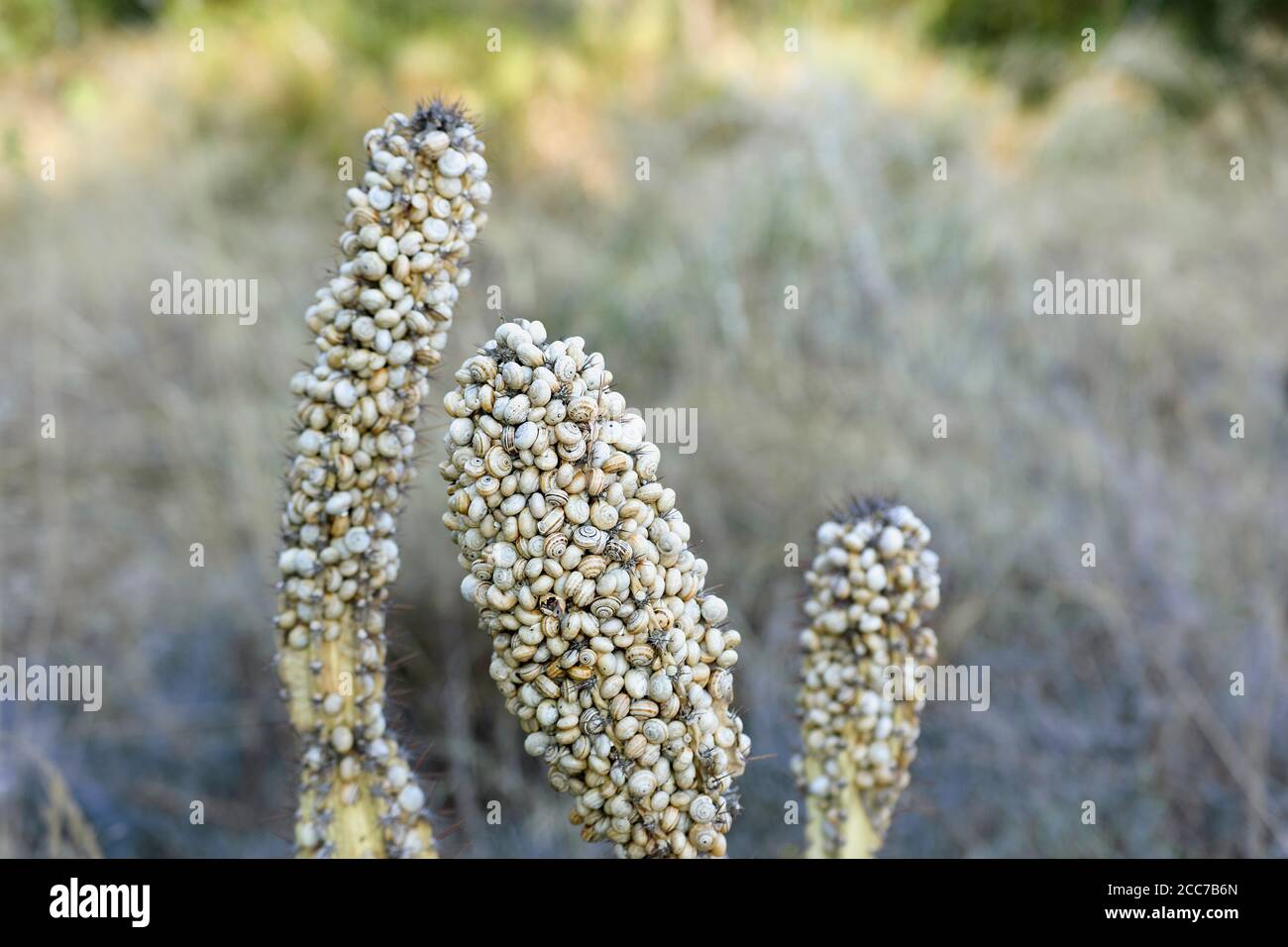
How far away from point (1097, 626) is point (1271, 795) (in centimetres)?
87

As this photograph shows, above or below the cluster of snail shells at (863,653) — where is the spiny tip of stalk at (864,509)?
above

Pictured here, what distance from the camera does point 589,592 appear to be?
118cm

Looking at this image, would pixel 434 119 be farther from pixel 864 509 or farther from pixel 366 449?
pixel 864 509

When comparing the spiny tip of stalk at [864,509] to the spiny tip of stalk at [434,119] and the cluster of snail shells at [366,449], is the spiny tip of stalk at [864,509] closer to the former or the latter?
the cluster of snail shells at [366,449]

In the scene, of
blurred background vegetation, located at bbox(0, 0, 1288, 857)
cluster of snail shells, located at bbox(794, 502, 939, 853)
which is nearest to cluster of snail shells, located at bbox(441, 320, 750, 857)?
cluster of snail shells, located at bbox(794, 502, 939, 853)

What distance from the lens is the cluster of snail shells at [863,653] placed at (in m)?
1.61

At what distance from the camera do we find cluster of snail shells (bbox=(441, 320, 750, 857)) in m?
1.17

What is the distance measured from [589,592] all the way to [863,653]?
0.63 meters

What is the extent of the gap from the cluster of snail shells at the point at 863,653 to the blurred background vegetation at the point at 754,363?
2.18ft

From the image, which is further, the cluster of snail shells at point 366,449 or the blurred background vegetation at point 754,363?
the blurred background vegetation at point 754,363

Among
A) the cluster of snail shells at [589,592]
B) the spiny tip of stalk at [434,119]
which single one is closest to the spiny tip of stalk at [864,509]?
the cluster of snail shells at [589,592]

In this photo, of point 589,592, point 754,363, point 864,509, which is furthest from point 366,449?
point 754,363

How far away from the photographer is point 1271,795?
10.9 feet
